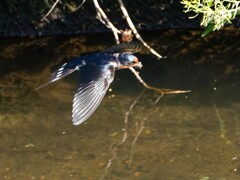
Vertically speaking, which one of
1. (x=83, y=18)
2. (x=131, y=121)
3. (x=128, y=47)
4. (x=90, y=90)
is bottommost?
(x=131, y=121)

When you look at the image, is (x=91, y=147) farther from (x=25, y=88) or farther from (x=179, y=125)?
(x=25, y=88)

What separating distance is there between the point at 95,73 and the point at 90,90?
0.59 ft

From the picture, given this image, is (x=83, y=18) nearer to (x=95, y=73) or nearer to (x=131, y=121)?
(x=131, y=121)

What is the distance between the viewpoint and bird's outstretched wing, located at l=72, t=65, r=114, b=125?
394 cm

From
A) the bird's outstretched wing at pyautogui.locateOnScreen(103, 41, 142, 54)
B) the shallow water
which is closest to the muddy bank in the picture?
the shallow water

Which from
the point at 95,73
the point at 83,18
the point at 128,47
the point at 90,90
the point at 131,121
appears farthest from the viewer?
the point at 83,18

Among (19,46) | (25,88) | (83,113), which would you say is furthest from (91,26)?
(83,113)

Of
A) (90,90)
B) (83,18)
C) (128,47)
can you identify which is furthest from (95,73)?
(83,18)

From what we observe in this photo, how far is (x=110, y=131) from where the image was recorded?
16.1 ft

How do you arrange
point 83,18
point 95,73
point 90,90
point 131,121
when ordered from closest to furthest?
1. point 90,90
2. point 95,73
3. point 131,121
4. point 83,18

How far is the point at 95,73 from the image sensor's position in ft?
13.8

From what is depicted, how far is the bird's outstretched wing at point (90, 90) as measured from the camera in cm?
394

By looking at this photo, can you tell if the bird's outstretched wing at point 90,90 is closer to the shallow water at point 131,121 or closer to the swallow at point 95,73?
the swallow at point 95,73

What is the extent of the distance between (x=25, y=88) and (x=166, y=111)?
1.26 meters
